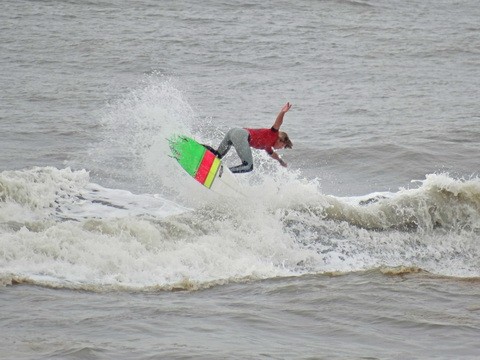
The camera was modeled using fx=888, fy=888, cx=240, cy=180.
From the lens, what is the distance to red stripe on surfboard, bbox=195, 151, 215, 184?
44.6 ft

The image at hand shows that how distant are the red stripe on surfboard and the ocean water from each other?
17.6 inches

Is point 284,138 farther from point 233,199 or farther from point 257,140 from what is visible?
point 233,199

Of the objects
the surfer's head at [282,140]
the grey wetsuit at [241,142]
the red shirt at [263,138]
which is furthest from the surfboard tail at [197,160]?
the surfer's head at [282,140]

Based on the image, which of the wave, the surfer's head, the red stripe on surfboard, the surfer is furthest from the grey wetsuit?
the wave

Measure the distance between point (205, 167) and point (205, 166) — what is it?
15 millimetres

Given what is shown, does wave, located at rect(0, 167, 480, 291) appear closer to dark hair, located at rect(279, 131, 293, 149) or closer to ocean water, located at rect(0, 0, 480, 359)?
ocean water, located at rect(0, 0, 480, 359)

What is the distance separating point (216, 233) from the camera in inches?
500

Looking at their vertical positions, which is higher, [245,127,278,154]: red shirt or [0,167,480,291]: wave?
[245,127,278,154]: red shirt

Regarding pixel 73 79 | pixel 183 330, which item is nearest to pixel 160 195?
pixel 183 330

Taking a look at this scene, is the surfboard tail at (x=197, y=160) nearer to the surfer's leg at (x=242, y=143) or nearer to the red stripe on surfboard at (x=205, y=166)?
the red stripe on surfboard at (x=205, y=166)

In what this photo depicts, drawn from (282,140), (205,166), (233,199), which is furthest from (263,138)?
(233,199)

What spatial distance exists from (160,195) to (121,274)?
4.64m

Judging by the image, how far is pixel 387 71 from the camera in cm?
2753

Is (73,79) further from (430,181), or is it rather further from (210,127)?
(430,181)
